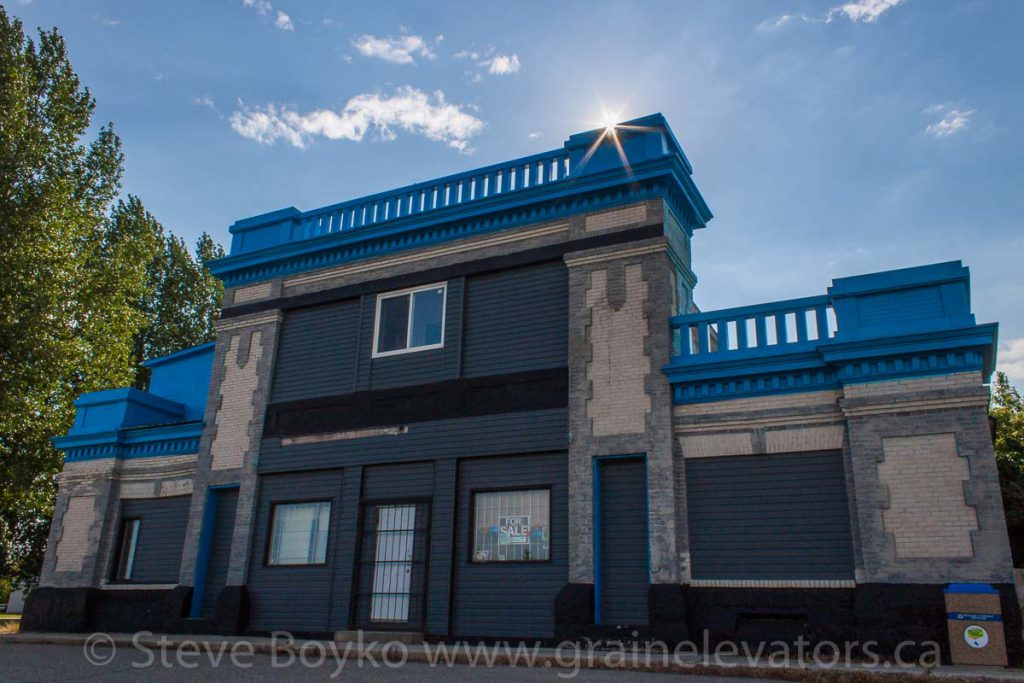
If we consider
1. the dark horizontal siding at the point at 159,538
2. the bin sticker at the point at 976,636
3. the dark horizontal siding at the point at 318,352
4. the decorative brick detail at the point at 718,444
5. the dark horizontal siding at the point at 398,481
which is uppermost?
the dark horizontal siding at the point at 318,352

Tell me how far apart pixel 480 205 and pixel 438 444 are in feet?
16.0

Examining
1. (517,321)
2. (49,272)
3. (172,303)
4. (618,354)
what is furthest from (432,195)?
(172,303)

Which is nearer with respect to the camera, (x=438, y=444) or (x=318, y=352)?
(x=438, y=444)

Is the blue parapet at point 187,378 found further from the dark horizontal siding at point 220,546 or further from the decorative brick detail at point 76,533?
the dark horizontal siding at point 220,546

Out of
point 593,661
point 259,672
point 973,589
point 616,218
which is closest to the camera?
point 259,672

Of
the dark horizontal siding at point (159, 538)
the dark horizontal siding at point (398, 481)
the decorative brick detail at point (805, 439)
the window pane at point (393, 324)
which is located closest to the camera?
the decorative brick detail at point (805, 439)

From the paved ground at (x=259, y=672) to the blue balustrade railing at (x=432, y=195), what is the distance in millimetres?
9399

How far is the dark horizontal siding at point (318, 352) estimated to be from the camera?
56.7ft

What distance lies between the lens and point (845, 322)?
41.4ft

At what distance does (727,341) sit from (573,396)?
2.84 m

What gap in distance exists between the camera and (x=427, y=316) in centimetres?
1684

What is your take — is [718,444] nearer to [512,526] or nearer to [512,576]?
[512,526]

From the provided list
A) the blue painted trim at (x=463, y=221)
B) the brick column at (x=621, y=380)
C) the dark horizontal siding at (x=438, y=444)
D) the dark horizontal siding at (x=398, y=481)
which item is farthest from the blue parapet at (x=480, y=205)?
the dark horizontal siding at (x=398, y=481)

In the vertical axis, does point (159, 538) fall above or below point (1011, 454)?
below
